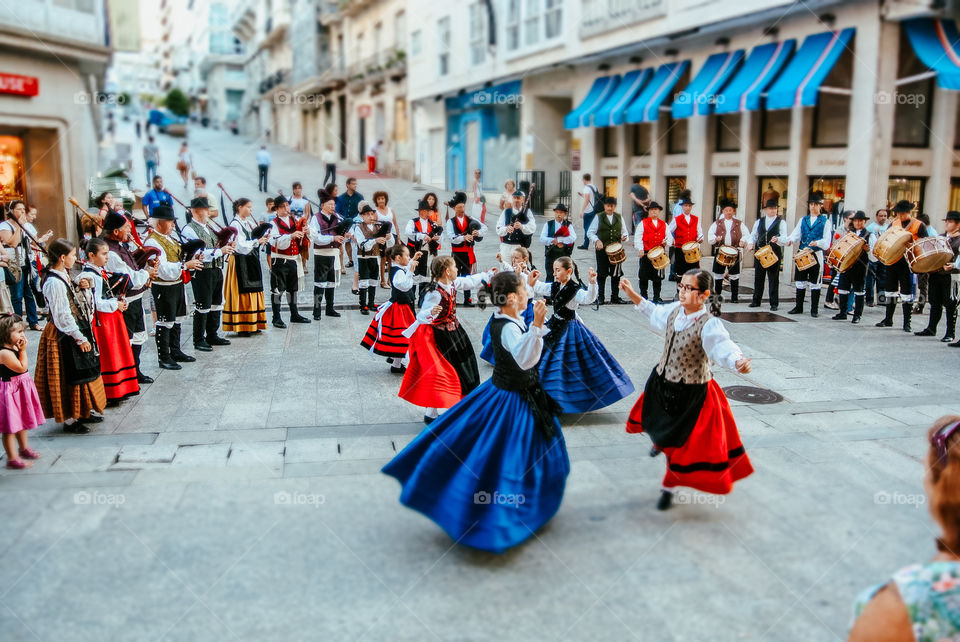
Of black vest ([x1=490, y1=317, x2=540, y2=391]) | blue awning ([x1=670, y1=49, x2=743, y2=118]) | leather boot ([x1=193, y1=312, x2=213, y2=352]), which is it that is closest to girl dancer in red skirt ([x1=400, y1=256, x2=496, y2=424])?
black vest ([x1=490, y1=317, x2=540, y2=391])

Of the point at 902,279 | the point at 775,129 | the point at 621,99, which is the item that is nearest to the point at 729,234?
the point at 902,279

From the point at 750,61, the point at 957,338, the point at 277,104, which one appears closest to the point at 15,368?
the point at 957,338

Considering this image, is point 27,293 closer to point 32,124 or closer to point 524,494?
point 32,124

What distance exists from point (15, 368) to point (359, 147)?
36619 millimetres

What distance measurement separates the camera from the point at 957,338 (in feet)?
35.7

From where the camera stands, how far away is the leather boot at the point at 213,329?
10.3 m

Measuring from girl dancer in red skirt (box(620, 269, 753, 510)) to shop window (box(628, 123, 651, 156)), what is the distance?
15975mm

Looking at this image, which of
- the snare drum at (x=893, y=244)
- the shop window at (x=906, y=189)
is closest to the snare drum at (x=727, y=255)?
the snare drum at (x=893, y=244)

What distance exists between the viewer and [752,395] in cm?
817

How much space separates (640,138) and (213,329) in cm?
1406

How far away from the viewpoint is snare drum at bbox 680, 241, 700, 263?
1255 cm

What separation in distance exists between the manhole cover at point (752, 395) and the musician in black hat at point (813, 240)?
457cm

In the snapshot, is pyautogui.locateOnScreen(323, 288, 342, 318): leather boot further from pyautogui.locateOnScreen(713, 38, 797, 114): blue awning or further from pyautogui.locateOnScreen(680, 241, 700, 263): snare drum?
pyautogui.locateOnScreen(713, 38, 797, 114): blue awning

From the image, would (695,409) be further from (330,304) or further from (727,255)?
(330,304)
